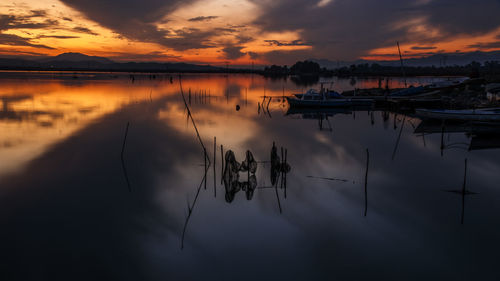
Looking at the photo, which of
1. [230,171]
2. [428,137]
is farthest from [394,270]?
[428,137]

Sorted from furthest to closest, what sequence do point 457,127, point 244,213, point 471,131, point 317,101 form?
point 317,101 → point 457,127 → point 471,131 → point 244,213

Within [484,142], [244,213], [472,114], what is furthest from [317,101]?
[244,213]

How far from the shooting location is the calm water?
7.11 m

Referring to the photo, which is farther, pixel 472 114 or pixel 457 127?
pixel 457 127

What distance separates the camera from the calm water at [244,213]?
7109mm

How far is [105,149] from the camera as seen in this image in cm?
1716

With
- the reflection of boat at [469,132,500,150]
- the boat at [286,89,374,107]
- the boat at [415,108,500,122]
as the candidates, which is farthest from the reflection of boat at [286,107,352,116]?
the reflection of boat at [469,132,500,150]

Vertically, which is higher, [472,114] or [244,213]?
[472,114]

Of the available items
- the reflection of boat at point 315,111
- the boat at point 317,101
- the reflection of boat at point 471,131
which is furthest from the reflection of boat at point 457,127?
the reflection of boat at point 315,111

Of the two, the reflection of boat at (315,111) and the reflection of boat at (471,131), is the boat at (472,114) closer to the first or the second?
the reflection of boat at (471,131)

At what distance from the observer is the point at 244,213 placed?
31.1 ft

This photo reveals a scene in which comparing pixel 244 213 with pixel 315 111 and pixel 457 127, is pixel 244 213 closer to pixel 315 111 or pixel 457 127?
pixel 457 127

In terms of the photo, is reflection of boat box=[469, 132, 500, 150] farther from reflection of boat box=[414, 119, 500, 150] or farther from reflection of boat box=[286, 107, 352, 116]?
reflection of boat box=[286, 107, 352, 116]

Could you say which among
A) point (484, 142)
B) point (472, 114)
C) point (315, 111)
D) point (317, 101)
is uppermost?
point (317, 101)
